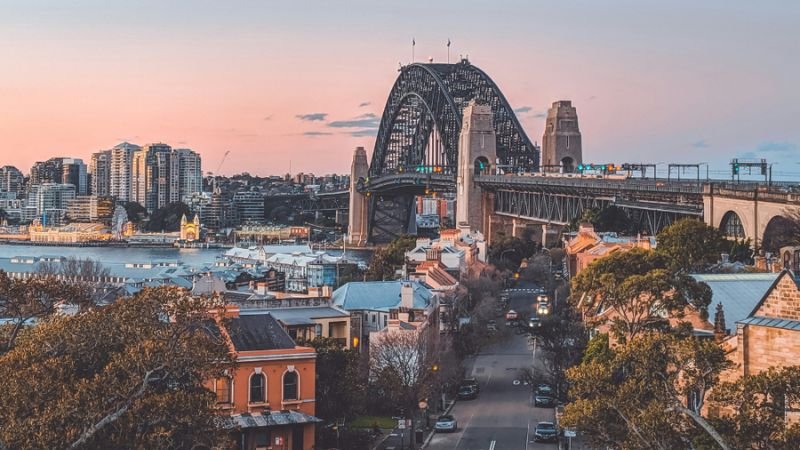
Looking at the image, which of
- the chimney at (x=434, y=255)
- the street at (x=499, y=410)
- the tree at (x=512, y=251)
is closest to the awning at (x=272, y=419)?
the street at (x=499, y=410)

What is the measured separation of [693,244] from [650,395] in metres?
26.9

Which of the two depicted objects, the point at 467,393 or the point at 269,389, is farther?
the point at 467,393

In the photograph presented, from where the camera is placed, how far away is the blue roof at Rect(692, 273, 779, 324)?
29.0m

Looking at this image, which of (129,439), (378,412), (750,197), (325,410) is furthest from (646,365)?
(750,197)

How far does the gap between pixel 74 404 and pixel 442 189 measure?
435 ft

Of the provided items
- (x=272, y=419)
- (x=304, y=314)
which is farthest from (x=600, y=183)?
(x=272, y=419)

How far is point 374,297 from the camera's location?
50969 mm

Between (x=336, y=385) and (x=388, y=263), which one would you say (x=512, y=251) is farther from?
(x=336, y=385)

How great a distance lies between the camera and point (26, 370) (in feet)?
68.8

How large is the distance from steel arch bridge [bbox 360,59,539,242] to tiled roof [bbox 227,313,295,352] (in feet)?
351

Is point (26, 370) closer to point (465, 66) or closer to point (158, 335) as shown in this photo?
point (158, 335)

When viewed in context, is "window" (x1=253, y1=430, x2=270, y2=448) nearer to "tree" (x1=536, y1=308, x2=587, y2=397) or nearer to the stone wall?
"tree" (x1=536, y1=308, x2=587, y2=397)

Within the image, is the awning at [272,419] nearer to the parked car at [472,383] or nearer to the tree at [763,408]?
the parked car at [472,383]

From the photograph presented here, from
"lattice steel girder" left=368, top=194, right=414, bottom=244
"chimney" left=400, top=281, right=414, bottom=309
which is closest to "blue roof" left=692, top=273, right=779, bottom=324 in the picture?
"chimney" left=400, top=281, right=414, bottom=309
